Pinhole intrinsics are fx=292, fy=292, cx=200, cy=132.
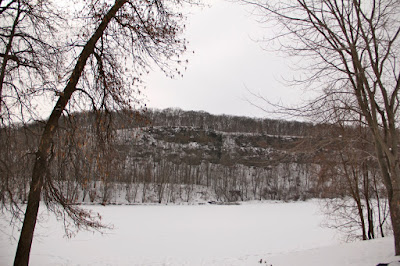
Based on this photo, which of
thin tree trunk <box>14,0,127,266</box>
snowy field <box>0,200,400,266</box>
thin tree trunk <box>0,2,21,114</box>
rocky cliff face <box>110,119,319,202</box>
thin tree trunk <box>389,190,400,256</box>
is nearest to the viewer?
thin tree trunk <box>14,0,127,266</box>

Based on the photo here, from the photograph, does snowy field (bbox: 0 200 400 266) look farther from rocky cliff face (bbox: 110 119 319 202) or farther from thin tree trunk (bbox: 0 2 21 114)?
rocky cliff face (bbox: 110 119 319 202)

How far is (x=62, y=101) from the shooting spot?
548cm

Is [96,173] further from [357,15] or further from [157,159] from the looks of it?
[157,159]

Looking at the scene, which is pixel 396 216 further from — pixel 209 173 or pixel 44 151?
pixel 209 173

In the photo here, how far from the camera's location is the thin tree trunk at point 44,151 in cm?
532

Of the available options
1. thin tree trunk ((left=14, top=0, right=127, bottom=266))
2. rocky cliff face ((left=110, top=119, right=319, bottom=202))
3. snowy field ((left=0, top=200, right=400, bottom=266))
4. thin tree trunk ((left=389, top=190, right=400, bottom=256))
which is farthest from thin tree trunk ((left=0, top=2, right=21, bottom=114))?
rocky cliff face ((left=110, top=119, right=319, bottom=202))

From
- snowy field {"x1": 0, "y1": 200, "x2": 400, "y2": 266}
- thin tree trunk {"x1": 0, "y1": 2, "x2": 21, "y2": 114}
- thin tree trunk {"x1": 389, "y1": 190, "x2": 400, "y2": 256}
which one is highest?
thin tree trunk {"x1": 0, "y1": 2, "x2": 21, "y2": 114}

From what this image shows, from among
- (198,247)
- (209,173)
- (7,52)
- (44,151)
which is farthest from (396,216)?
(209,173)

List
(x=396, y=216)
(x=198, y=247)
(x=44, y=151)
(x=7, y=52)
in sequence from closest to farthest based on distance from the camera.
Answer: (x=44, y=151), (x=7, y=52), (x=396, y=216), (x=198, y=247)

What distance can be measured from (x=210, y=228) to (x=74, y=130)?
705 inches

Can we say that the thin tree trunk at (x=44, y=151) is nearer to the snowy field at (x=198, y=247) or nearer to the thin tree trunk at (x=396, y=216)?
the snowy field at (x=198, y=247)

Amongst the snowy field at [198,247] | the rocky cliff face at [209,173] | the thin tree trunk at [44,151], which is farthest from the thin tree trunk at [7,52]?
the rocky cliff face at [209,173]

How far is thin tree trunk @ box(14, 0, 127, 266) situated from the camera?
5.32 meters

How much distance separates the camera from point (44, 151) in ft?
17.6
